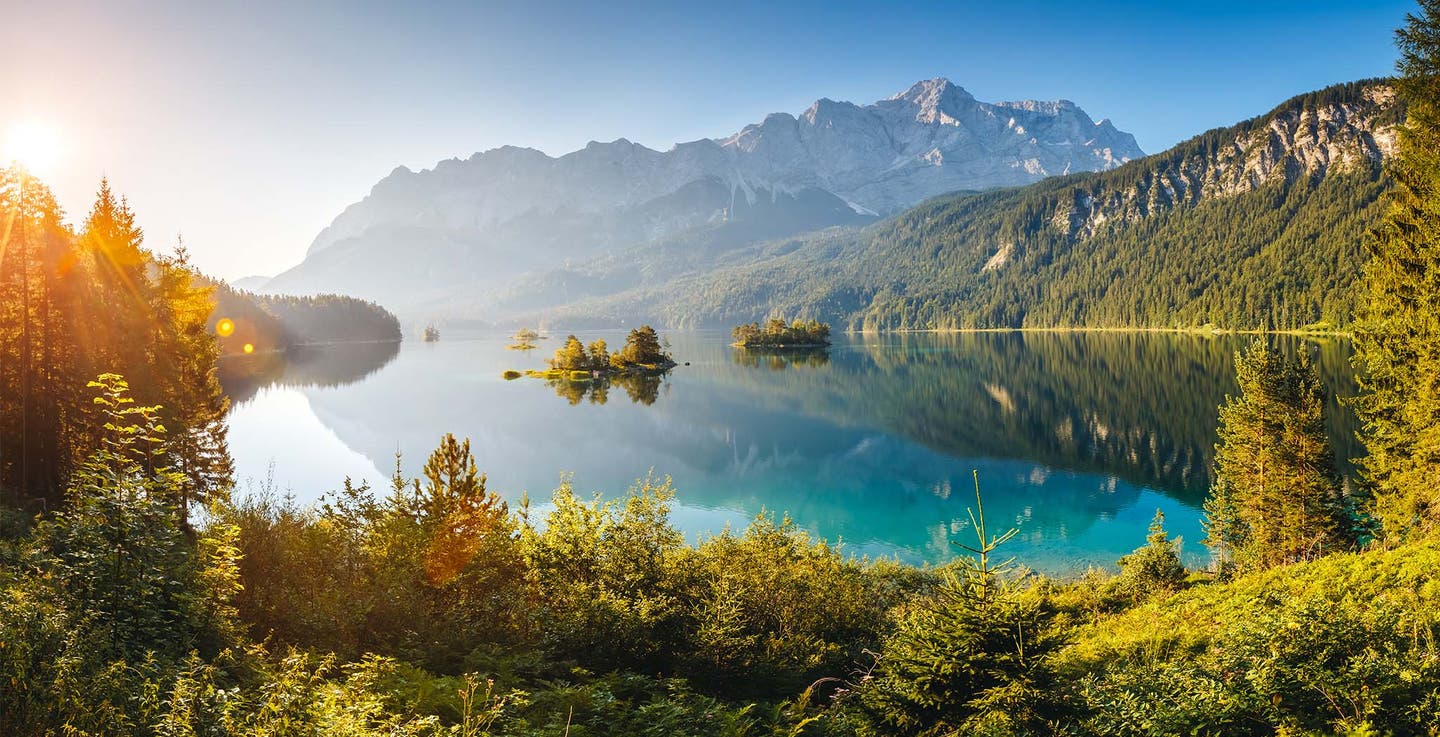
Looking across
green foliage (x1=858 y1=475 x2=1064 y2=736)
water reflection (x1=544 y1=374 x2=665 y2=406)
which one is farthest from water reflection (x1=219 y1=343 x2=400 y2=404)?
green foliage (x1=858 y1=475 x2=1064 y2=736)

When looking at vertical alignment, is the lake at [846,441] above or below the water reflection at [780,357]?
below

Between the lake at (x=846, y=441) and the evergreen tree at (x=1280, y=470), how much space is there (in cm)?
612

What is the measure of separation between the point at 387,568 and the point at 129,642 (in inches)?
293

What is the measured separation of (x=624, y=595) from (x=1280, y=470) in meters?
29.3

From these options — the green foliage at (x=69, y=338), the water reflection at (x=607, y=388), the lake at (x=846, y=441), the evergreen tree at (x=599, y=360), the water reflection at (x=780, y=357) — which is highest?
the green foliage at (x=69, y=338)

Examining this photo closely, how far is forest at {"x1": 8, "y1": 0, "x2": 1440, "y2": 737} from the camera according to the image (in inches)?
318

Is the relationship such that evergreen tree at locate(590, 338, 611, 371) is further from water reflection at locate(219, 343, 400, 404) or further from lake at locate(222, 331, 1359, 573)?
water reflection at locate(219, 343, 400, 404)

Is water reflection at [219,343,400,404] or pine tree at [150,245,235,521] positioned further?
water reflection at [219,343,400,404]

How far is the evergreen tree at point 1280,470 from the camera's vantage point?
2609 centimetres

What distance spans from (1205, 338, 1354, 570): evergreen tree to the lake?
20.1ft

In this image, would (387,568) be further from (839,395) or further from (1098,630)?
(839,395)

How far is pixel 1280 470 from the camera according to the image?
27094mm

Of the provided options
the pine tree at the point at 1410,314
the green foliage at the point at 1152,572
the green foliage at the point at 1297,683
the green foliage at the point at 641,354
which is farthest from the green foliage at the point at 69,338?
the green foliage at the point at 641,354

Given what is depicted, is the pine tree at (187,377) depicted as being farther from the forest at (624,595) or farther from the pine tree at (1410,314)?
the pine tree at (1410,314)
